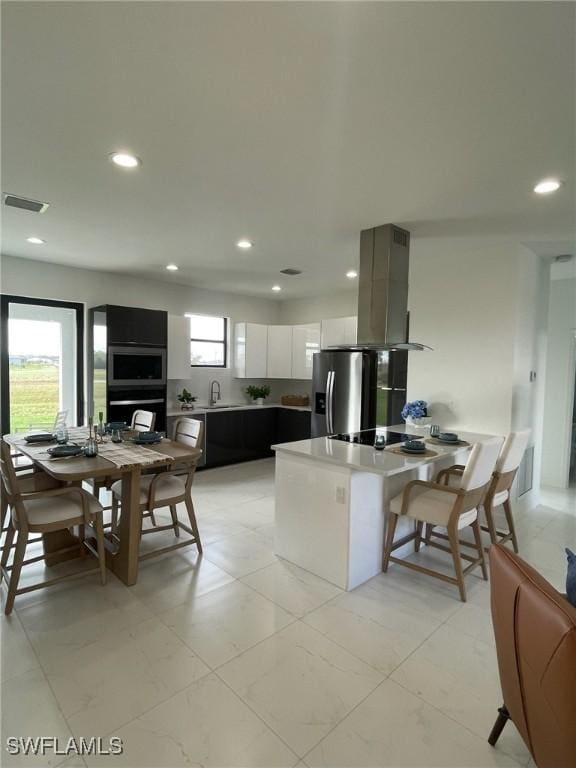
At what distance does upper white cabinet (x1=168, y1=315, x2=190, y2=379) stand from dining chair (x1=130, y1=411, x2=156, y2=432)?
1209mm

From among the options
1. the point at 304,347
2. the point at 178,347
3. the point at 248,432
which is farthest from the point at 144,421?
the point at 304,347

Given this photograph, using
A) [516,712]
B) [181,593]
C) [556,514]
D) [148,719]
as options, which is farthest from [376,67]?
[556,514]

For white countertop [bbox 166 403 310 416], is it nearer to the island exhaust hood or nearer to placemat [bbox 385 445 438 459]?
the island exhaust hood

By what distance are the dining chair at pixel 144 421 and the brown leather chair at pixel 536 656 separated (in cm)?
343

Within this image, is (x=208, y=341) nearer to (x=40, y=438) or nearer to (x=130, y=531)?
(x=40, y=438)

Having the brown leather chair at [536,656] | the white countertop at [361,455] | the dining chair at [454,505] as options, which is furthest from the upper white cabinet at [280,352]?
the brown leather chair at [536,656]

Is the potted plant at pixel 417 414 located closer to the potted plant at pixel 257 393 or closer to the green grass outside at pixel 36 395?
the potted plant at pixel 257 393

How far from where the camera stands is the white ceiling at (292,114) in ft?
4.40

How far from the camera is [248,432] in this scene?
607cm

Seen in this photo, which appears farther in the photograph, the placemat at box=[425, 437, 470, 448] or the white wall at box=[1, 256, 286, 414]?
the white wall at box=[1, 256, 286, 414]

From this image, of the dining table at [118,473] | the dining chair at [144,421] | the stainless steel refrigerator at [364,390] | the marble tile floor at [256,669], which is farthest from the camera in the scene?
the stainless steel refrigerator at [364,390]

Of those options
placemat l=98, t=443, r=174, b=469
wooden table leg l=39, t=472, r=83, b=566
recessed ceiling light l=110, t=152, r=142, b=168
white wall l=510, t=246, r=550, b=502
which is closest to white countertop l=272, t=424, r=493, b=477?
placemat l=98, t=443, r=174, b=469

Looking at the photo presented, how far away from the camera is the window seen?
6145mm

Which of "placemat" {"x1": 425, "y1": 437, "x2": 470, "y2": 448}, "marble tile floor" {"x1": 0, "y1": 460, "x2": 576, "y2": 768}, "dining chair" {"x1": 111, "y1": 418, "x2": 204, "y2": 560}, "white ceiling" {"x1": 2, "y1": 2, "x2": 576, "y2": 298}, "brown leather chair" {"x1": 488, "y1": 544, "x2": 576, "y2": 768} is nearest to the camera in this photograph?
"brown leather chair" {"x1": 488, "y1": 544, "x2": 576, "y2": 768}
